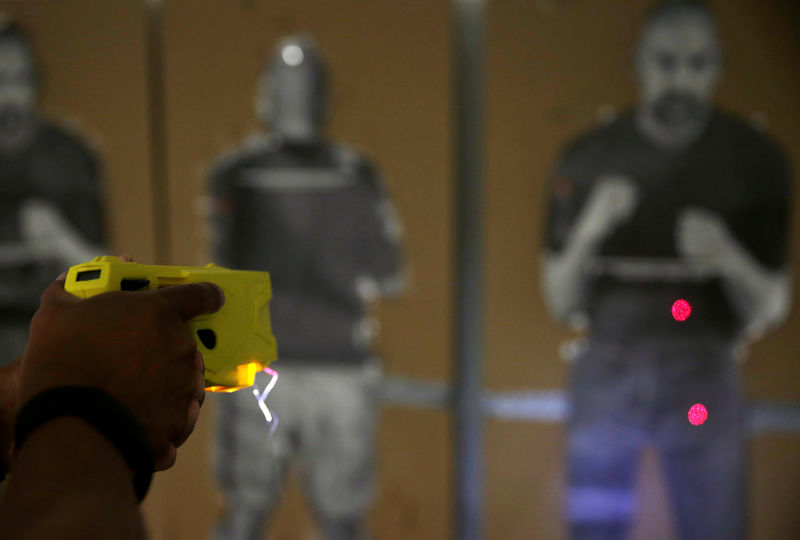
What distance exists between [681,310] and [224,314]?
1.10 m

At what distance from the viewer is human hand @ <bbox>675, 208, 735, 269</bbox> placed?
135 cm

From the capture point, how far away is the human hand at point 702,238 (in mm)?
1352

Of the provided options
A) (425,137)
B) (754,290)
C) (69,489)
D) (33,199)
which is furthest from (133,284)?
(33,199)

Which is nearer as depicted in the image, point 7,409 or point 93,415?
point 93,415

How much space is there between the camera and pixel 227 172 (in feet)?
5.43

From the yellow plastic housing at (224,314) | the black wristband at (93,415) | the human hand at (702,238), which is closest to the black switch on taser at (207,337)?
the yellow plastic housing at (224,314)

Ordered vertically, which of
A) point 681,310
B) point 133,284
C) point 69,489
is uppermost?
point 133,284

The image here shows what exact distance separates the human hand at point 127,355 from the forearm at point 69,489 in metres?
0.04

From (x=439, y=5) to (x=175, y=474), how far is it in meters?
1.42

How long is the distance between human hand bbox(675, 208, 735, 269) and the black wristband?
4.04 feet

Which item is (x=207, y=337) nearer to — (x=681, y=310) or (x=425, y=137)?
(x=425, y=137)

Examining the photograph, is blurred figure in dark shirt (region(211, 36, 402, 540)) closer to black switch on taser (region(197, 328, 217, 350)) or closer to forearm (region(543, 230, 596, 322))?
forearm (region(543, 230, 596, 322))

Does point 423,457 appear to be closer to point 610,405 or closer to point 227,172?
point 610,405

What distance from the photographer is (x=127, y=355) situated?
1.54 ft
